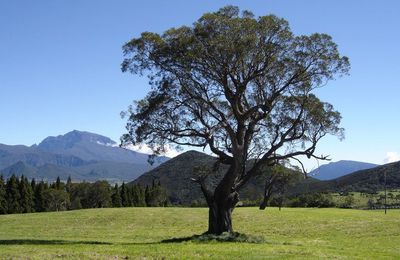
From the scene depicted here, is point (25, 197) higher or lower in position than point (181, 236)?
higher

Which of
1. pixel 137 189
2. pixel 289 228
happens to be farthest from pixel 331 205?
pixel 289 228

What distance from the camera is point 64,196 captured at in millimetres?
124562

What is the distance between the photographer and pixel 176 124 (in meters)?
34.2

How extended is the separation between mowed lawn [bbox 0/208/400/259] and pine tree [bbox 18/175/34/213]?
58107 millimetres

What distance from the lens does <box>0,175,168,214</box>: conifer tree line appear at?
11489 centimetres

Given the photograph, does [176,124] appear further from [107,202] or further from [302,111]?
[107,202]

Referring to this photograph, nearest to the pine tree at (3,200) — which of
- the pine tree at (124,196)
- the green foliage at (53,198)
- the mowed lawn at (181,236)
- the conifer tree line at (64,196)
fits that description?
the conifer tree line at (64,196)

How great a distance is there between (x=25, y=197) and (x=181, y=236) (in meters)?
89.3

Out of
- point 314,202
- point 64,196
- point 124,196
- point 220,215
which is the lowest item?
point 220,215

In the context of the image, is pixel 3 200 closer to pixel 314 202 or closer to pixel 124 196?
pixel 124 196

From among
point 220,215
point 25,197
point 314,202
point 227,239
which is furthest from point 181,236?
point 25,197

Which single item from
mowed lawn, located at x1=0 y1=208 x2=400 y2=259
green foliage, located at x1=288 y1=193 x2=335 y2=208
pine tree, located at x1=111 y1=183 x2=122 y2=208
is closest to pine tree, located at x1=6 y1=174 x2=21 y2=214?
pine tree, located at x1=111 y1=183 x2=122 y2=208

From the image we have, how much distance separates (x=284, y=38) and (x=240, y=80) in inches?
157

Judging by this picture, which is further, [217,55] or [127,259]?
[217,55]
